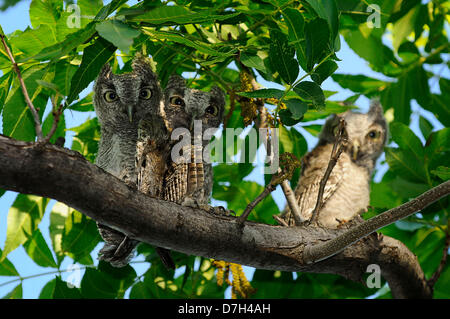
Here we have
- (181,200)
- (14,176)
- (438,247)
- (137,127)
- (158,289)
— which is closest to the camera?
(14,176)

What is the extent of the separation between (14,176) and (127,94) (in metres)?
0.97

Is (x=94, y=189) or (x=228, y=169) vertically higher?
(x=228, y=169)

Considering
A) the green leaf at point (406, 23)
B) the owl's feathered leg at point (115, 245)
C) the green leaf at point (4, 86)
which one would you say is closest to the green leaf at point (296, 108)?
the owl's feathered leg at point (115, 245)

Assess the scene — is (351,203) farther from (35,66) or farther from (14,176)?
(14,176)

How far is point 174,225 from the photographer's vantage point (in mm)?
1770

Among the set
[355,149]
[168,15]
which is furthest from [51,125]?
[355,149]

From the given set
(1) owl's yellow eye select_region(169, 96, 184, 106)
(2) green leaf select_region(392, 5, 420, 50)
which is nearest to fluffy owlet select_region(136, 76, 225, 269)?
(1) owl's yellow eye select_region(169, 96, 184, 106)

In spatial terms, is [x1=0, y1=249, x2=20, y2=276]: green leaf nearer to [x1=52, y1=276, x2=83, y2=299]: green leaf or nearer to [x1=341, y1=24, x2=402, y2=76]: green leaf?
[x1=52, y1=276, x2=83, y2=299]: green leaf

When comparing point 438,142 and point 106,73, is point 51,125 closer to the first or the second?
point 106,73

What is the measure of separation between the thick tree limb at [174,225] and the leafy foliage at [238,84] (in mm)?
235

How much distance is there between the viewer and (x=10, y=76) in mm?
2121

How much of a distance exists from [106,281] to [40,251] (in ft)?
1.30

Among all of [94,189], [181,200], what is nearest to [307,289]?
[181,200]

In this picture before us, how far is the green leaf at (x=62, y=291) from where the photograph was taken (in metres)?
2.62
